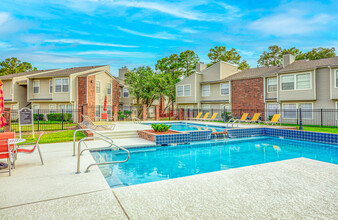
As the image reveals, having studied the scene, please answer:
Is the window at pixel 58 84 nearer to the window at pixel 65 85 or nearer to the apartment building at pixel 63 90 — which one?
the apartment building at pixel 63 90

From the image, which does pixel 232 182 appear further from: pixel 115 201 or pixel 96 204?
pixel 96 204

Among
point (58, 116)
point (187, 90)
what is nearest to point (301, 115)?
point (187, 90)

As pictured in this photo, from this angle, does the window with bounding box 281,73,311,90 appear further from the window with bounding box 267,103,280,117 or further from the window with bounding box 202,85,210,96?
the window with bounding box 202,85,210,96

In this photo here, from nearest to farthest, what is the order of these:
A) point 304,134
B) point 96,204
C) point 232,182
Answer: point 96,204 < point 232,182 < point 304,134

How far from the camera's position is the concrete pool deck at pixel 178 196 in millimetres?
2869

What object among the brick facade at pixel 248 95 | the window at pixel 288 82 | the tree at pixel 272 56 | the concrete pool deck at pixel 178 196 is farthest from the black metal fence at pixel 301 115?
the tree at pixel 272 56

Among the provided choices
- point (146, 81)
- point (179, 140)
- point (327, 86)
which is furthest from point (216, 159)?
point (146, 81)

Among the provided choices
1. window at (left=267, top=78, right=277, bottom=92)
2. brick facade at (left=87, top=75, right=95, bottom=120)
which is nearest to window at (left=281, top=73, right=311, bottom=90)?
window at (left=267, top=78, right=277, bottom=92)

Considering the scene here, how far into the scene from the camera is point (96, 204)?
3.14m

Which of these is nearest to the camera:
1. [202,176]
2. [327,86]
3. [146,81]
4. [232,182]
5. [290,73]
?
[232,182]

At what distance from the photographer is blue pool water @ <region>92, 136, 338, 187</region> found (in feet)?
18.4

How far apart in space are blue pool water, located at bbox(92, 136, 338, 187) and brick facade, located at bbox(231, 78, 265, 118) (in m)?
12.3

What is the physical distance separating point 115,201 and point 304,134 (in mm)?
11893

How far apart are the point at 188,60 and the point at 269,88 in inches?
712
